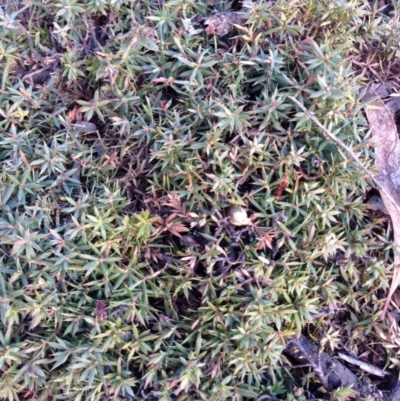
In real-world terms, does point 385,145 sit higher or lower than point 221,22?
lower

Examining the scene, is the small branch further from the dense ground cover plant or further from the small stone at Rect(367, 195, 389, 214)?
the small stone at Rect(367, 195, 389, 214)

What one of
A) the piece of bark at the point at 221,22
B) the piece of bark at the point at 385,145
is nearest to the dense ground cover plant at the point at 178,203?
the piece of bark at the point at 221,22

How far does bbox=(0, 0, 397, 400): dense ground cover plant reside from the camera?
2.16 metres

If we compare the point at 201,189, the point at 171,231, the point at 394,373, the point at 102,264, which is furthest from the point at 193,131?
the point at 394,373

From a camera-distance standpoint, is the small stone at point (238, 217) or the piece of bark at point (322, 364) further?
the piece of bark at point (322, 364)

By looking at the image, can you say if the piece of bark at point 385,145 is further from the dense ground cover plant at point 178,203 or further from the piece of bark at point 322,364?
the piece of bark at point 322,364

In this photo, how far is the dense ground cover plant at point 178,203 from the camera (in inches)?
85.1

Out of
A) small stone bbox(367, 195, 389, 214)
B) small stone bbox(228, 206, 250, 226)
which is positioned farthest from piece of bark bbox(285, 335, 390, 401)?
small stone bbox(367, 195, 389, 214)

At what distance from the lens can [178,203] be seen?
7.38 feet

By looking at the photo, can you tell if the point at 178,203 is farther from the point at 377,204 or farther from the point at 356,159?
the point at 377,204

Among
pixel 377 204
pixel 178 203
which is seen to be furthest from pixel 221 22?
pixel 377 204

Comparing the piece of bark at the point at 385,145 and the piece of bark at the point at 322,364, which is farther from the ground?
the piece of bark at the point at 385,145

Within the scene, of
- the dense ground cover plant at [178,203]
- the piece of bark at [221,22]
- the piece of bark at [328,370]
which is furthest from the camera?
the piece of bark at [221,22]

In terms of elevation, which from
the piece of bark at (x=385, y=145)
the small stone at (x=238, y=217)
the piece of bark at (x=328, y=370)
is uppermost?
the piece of bark at (x=385, y=145)
